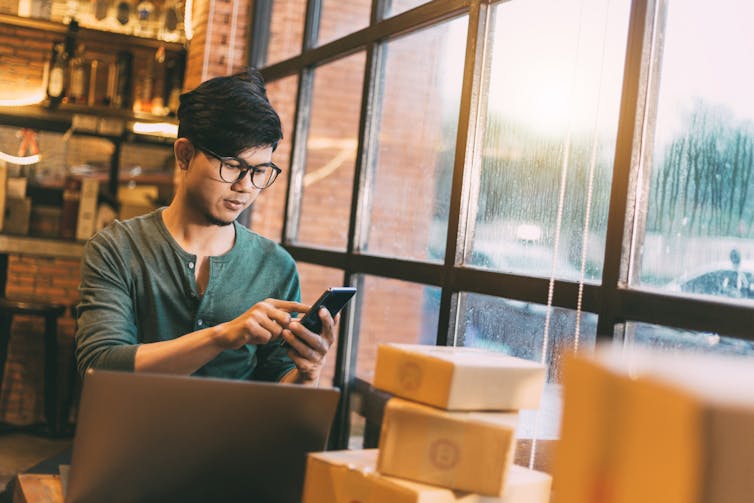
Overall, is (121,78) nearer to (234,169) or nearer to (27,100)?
(27,100)

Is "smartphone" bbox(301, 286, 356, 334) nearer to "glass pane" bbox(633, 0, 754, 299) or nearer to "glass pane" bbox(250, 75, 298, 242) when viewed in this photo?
"glass pane" bbox(633, 0, 754, 299)

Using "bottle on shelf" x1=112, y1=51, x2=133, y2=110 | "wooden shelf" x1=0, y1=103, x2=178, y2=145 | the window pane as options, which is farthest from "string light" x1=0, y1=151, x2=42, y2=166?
the window pane

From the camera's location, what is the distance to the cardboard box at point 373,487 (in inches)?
50.4

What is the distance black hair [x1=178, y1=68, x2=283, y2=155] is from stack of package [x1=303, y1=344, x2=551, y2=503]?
2.79 ft

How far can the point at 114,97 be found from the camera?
5.97 m

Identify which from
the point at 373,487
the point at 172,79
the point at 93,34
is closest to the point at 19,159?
the point at 93,34

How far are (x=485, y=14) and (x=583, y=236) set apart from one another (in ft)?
2.60

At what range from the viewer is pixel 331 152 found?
3801 mm

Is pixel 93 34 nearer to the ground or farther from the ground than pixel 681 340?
farther from the ground

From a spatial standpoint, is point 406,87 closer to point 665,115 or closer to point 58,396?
point 665,115

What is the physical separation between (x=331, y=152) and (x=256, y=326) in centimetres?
217

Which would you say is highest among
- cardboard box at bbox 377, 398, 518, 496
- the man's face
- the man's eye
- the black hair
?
the black hair

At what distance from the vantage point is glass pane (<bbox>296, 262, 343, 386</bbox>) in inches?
140

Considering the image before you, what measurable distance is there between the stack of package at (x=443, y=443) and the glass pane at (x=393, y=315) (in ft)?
4.33
